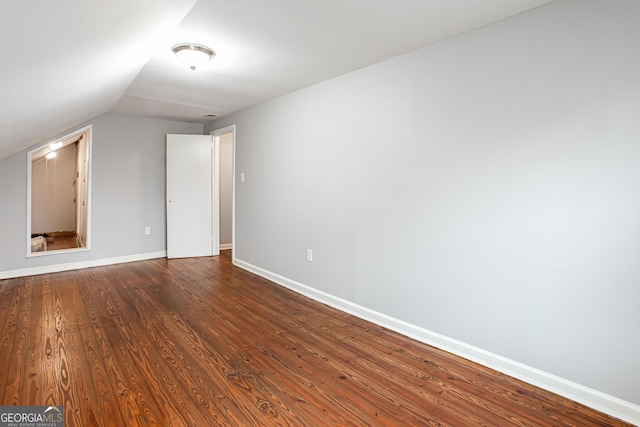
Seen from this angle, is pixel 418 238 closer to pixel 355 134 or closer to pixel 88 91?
pixel 355 134

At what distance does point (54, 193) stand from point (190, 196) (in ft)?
7.52

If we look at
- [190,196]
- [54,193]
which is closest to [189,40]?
[190,196]

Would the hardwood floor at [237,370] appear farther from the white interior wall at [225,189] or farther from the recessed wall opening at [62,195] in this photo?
the white interior wall at [225,189]

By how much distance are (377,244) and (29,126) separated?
315cm

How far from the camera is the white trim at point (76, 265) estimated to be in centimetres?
440

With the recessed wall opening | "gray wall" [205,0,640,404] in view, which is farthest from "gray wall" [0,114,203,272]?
"gray wall" [205,0,640,404]

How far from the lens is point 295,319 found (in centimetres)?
314

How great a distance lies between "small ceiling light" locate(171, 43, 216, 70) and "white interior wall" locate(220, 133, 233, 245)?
3710 mm

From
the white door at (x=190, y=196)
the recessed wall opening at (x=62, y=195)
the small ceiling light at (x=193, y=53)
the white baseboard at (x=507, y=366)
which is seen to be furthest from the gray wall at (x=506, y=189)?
Result: the recessed wall opening at (x=62, y=195)

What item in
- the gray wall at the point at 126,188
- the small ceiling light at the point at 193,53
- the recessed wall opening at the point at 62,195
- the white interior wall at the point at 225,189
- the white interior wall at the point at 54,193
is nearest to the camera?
the small ceiling light at the point at 193,53

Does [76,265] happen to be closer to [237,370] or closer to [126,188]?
[126,188]

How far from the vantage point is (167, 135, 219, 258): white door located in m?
5.56

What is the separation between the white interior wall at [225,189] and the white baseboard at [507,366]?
3.48 meters

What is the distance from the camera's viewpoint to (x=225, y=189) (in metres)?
6.48
